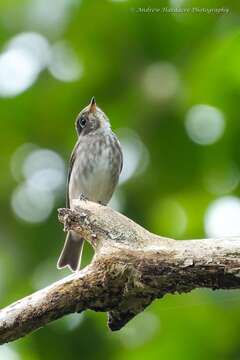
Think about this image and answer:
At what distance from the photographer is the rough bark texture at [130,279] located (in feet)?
10.2

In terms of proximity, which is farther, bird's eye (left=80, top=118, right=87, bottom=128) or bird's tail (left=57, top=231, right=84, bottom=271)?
bird's eye (left=80, top=118, right=87, bottom=128)

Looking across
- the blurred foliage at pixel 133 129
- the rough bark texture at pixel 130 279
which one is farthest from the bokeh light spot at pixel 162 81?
the rough bark texture at pixel 130 279

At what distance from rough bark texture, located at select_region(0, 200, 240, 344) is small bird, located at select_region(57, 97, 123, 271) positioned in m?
2.05

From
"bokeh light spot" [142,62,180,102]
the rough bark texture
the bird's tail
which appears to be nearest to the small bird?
the bird's tail

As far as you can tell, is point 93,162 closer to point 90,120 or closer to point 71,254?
point 90,120

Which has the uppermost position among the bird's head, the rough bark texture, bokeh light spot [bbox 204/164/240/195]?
the bird's head

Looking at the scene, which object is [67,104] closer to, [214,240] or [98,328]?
[98,328]

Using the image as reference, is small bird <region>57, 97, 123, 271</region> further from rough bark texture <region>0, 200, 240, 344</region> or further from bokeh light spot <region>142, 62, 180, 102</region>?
rough bark texture <region>0, 200, 240, 344</region>

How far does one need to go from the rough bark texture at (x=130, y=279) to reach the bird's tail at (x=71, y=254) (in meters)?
1.21

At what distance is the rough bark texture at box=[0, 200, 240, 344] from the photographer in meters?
3.09

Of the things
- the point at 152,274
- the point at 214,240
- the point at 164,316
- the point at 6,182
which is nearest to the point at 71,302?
the point at 152,274

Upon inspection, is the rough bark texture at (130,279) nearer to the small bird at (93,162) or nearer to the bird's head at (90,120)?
the bird's head at (90,120)

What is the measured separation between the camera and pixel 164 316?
4191 millimetres

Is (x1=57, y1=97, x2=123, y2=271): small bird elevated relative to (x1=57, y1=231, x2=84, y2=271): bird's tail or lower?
elevated
